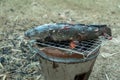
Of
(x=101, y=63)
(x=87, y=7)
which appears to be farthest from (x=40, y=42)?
(x=87, y=7)

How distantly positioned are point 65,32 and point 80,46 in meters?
0.21

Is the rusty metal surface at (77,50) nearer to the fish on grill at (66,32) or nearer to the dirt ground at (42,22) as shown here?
the fish on grill at (66,32)

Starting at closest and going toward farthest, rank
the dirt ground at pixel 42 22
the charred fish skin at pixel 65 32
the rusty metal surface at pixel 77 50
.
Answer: the rusty metal surface at pixel 77 50 < the charred fish skin at pixel 65 32 < the dirt ground at pixel 42 22

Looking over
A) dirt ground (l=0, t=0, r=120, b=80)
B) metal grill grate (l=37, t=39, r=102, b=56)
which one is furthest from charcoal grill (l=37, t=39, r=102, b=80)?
dirt ground (l=0, t=0, r=120, b=80)

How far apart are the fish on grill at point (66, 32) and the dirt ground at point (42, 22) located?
109 cm

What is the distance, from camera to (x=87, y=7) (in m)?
5.86

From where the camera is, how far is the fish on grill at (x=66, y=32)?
268 cm

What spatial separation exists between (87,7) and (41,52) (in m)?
3.40

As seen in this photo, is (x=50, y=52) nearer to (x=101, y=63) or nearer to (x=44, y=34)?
(x=44, y=34)

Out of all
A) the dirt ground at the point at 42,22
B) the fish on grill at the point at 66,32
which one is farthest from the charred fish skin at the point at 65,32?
the dirt ground at the point at 42,22

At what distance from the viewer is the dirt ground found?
3799mm

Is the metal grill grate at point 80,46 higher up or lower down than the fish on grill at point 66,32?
lower down

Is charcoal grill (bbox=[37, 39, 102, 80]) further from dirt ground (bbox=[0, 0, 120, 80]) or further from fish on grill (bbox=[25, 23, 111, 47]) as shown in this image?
dirt ground (bbox=[0, 0, 120, 80])

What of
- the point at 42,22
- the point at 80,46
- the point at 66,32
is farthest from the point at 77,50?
the point at 42,22
